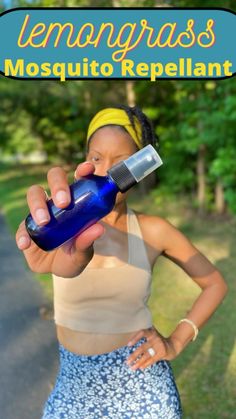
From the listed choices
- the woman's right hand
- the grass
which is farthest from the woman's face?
the grass

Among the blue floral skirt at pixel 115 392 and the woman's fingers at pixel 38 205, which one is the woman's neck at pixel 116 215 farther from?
the woman's fingers at pixel 38 205

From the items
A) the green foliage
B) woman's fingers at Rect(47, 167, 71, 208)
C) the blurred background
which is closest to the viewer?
woman's fingers at Rect(47, 167, 71, 208)

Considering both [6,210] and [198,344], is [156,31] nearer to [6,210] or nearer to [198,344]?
[198,344]

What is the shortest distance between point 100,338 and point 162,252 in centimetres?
36

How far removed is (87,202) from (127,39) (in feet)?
19.9

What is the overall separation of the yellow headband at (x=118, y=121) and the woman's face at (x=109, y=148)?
0.02 metres

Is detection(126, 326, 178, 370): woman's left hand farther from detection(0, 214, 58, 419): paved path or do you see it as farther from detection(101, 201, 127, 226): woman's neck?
detection(0, 214, 58, 419): paved path

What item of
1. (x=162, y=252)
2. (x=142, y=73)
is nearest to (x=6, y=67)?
(x=142, y=73)

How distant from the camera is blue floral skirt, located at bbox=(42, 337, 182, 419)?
4.44ft

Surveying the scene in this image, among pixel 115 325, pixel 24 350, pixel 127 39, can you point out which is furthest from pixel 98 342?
pixel 127 39

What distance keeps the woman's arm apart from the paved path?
191 centimetres

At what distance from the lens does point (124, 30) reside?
20.7 ft

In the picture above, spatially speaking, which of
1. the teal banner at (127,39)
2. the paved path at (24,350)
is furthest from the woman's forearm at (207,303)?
the teal banner at (127,39)

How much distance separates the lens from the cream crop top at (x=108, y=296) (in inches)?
53.9
